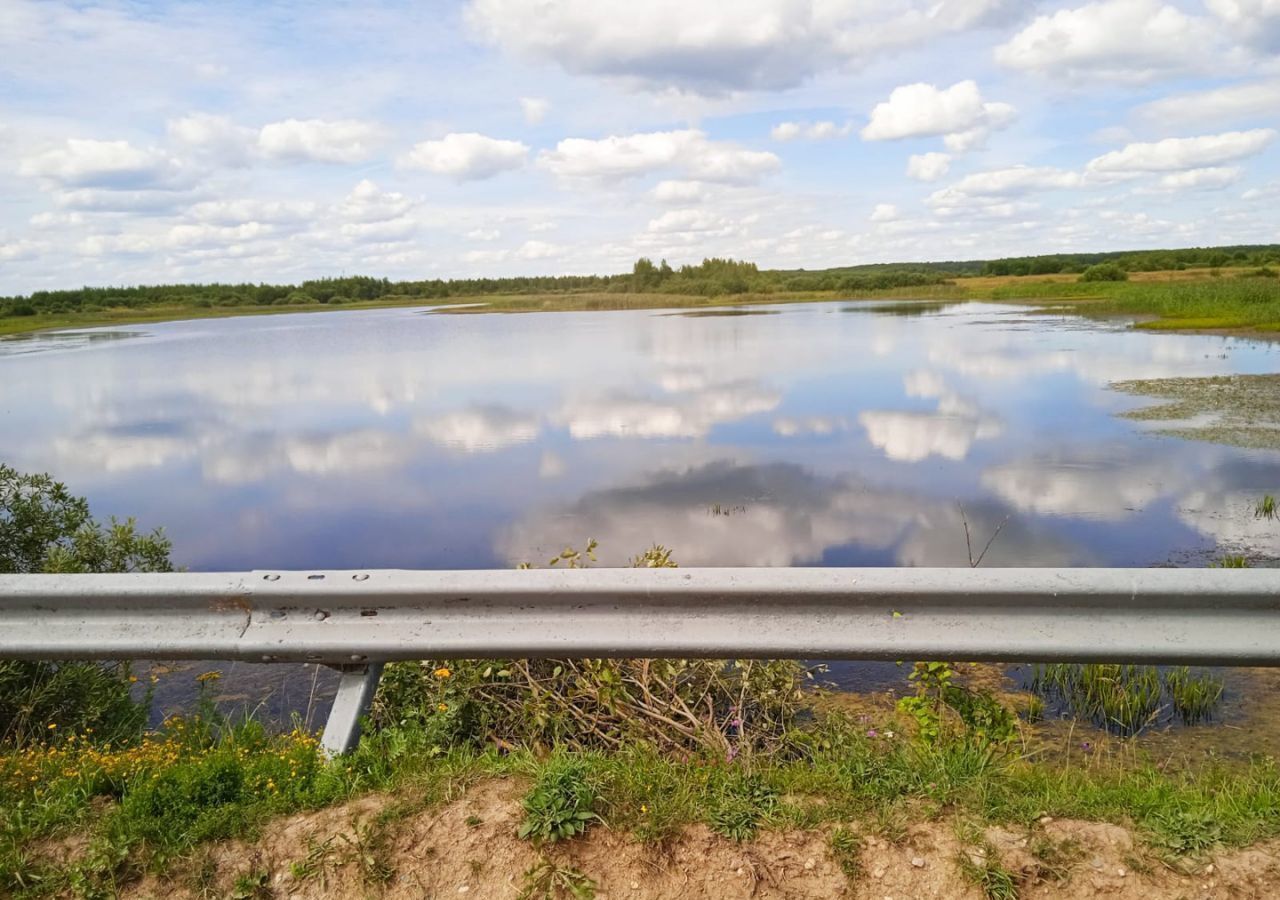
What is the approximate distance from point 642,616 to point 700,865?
84cm

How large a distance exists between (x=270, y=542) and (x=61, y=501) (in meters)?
3.55

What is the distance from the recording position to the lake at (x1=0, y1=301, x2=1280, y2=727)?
31.7 ft

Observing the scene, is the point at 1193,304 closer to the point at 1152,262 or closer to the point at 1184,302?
the point at 1184,302

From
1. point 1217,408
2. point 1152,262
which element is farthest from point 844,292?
point 1217,408

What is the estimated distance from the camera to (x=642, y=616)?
3211 millimetres

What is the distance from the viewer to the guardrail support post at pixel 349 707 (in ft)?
10.8

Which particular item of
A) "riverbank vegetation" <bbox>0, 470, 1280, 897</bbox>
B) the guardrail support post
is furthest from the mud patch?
the guardrail support post

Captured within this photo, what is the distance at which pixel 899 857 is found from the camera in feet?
8.99

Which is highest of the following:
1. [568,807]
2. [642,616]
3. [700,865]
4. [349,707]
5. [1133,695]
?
[642,616]

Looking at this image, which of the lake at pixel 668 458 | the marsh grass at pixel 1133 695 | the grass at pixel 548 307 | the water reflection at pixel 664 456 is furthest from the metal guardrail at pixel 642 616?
the grass at pixel 548 307

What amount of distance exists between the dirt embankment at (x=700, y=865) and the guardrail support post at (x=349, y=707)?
39 centimetres

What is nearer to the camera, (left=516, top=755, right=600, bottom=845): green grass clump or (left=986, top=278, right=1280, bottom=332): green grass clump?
(left=516, top=755, right=600, bottom=845): green grass clump

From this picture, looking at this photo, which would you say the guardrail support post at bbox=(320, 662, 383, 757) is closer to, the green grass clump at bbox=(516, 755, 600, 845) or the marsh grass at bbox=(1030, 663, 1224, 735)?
the green grass clump at bbox=(516, 755, 600, 845)

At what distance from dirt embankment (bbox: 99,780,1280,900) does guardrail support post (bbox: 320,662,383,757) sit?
0.39 m
